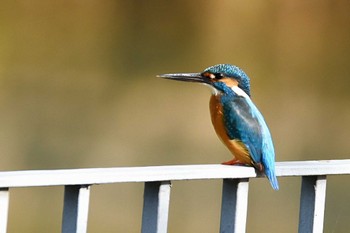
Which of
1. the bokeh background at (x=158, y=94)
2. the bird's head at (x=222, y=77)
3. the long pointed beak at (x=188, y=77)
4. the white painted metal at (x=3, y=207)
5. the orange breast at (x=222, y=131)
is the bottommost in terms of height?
the white painted metal at (x=3, y=207)

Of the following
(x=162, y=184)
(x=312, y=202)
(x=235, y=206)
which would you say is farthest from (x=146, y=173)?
(x=312, y=202)

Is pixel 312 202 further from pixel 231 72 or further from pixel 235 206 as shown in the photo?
pixel 231 72

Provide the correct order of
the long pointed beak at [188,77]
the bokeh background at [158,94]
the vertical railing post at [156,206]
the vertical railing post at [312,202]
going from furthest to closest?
the bokeh background at [158,94], the long pointed beak at [188,77], the vertical railing post at [312,202], the vertical railing post at [156,206]

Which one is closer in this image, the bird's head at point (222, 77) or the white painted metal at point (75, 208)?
the white painted metal at point (75, 208)

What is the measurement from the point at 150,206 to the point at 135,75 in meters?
2.63

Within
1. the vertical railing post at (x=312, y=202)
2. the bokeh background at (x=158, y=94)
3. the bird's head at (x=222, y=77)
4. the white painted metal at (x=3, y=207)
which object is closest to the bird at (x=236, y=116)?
the bird's head at (x=222, y=77)

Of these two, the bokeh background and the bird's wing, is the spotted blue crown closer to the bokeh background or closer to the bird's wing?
the bird's wing

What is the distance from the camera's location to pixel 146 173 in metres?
1.50

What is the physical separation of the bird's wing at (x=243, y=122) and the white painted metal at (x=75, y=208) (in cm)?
51

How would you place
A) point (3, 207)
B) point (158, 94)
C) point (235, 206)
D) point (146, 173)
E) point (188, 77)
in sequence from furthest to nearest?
point (158, 94) < point (188, 77) < point (235, 206) < point (146, 173) < point (3, 207)

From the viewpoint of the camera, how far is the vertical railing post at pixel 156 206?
1536 mm

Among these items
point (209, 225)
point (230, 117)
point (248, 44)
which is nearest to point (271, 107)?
point (248, 44)

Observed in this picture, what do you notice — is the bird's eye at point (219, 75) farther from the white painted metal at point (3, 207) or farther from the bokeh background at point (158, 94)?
the bokeh background at point (158, 94)

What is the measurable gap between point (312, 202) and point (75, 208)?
496mm
